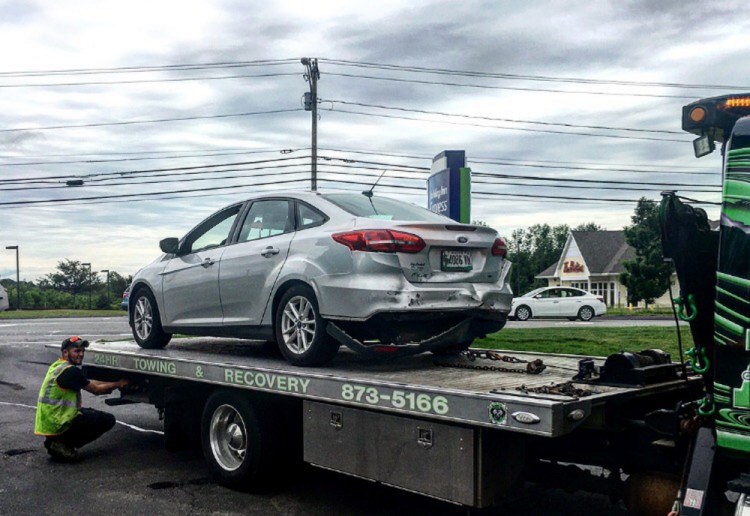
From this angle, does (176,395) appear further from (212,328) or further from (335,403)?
(335,403)

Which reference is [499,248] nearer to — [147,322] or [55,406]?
[147,322]

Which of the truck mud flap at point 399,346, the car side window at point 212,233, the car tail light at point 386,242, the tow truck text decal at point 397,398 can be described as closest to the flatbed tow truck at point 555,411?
the tow truck text decal at point 397,398

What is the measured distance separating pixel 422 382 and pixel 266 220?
268 cm

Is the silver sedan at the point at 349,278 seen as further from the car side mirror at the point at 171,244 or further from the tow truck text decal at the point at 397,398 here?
the tow truck text decal at the point at 397,398

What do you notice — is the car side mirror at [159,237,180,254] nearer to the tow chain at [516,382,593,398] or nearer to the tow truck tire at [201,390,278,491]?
the tow truck tire at [201,390,278,491]

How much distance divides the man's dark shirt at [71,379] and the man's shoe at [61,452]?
536 mm

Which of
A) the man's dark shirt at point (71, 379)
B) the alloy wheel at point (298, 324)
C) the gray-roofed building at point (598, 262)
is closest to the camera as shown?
the alloy wheel at point (298, 324)

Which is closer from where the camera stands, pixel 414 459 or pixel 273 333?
pixel 414 459

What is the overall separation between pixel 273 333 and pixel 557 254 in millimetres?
107883

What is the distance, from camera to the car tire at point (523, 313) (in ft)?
100

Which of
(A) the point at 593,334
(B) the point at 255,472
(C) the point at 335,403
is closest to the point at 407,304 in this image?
(C) the point at 335,403

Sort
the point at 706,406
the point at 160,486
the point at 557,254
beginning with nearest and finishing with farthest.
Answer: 1. the point at 706,406
2. the point at 160,486
3. the point at 557,254

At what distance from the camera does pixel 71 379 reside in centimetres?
752

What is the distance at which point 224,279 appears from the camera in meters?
7.05
